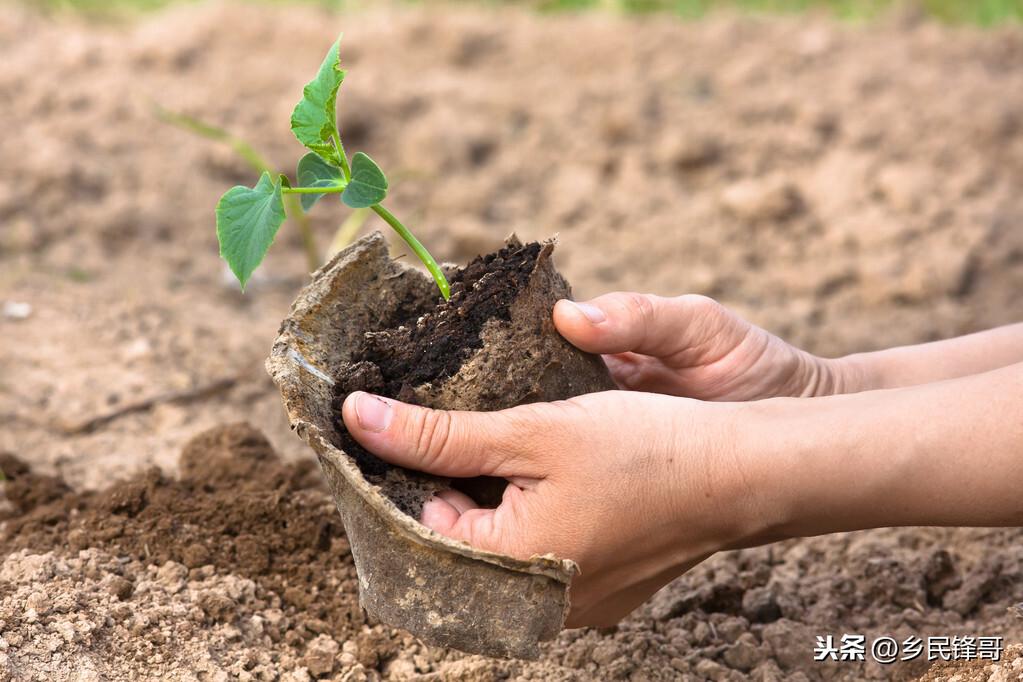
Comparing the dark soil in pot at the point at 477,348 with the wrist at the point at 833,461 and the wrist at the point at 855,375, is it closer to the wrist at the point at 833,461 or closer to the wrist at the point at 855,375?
the wrist at the point at 833,461

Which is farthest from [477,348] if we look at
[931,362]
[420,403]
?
[931,362]

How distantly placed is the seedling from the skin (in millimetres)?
245

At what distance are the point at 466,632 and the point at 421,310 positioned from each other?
515mm

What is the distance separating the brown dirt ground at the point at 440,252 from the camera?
175cm

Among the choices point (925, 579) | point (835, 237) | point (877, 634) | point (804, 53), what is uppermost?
point (804, 53)

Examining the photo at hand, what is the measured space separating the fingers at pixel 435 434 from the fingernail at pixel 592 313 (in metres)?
0.21

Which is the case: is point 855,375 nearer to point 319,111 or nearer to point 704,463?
point 704,463

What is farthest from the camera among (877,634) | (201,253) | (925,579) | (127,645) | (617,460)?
(201,253)

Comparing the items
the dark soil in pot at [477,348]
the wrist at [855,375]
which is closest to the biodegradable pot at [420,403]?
the dark soil in pot at [477,348]

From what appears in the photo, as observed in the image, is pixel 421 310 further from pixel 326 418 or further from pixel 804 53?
pixel 804 53

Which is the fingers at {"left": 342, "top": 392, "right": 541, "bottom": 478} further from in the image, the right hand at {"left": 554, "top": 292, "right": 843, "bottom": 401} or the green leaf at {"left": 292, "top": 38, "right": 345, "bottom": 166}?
the green leaf at {"left": 292, "top": 38, "right": 345, "bottom": 166}

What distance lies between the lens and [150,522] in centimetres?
186

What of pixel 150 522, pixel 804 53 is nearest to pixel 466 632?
pixel 150 522

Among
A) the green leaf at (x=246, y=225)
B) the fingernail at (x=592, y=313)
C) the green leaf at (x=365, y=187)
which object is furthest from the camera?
the fingernail at (x=592, y=313)
